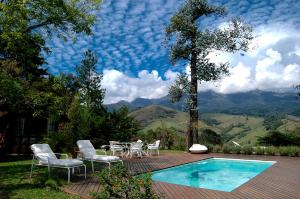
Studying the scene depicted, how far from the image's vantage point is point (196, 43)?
67.2 ft

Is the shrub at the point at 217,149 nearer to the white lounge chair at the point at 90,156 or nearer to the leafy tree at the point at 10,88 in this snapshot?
the white lounge chair at the point at 90,156

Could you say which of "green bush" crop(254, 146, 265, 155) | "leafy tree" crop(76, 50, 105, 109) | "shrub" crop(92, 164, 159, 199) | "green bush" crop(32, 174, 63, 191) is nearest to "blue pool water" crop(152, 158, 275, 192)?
"green bush" crop(254, 146, 265, 155)

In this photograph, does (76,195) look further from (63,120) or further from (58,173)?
(63,120)

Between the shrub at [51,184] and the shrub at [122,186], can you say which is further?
the shrub at [51,184]

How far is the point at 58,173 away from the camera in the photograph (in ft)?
31.4

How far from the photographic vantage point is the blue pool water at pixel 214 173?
10227 mm

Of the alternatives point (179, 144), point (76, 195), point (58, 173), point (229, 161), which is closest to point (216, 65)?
point (179, 144)

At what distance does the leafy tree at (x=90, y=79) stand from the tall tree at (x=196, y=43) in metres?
10.9

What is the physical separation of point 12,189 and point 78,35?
22.4 feet

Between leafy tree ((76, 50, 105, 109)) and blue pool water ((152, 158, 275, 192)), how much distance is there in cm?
1649

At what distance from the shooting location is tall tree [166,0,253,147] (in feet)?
66.7

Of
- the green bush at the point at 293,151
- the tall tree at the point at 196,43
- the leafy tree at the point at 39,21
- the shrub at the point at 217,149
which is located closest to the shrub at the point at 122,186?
the leafy tree at the point at 39,21

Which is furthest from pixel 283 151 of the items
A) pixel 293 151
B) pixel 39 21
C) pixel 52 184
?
pixel 39 21

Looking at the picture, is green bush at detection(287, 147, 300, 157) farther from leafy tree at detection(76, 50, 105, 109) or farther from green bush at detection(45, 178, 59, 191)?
leafy tree at detection(76, 50, 105, 109)
